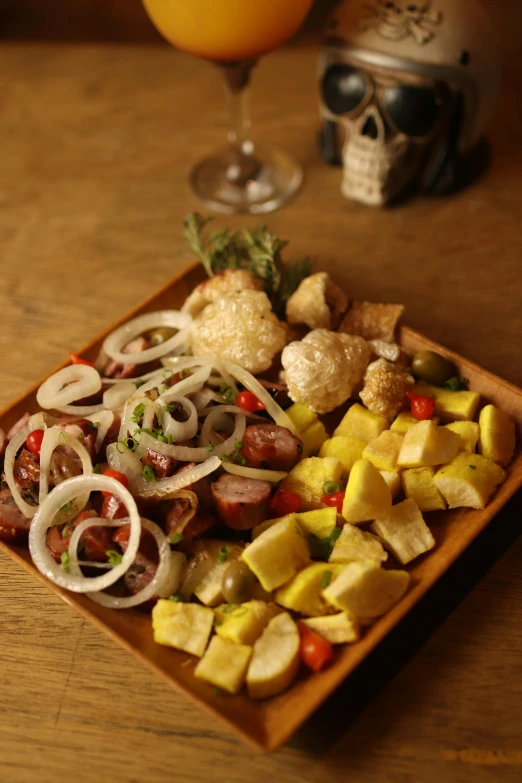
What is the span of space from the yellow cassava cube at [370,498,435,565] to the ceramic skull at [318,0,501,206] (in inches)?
49.6

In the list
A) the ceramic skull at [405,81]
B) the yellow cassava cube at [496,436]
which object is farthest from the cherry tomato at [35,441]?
the ceramic skull at [405,81]

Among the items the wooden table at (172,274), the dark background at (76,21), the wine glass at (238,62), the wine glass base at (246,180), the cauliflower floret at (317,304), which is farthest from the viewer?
the dark background at (76,21)

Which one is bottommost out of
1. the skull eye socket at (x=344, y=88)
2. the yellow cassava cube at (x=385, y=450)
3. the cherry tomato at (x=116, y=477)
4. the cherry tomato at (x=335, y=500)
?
the cherry tomato at (x=116, y=477)

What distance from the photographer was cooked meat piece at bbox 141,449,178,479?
5.45ft

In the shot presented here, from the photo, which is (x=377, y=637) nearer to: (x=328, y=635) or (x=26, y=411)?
(x=328, y=635)

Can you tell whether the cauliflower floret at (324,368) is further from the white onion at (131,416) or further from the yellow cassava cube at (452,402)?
the white onion at (131,416)

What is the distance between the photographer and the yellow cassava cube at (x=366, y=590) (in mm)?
1436

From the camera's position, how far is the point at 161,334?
2031 mm

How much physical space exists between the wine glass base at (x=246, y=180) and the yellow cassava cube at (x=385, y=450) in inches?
45.6

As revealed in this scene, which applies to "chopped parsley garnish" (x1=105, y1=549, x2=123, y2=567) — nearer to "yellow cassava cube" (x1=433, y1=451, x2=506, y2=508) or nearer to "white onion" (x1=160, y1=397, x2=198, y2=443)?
"white onion" (x1=160, y1=397, x2=198, y2=443)

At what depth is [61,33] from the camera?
13.5 feet

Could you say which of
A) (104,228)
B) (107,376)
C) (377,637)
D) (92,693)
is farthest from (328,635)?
(104,228)

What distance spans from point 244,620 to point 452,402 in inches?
27.1

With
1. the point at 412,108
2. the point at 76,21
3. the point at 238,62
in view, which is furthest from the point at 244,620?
the point at 76,21
